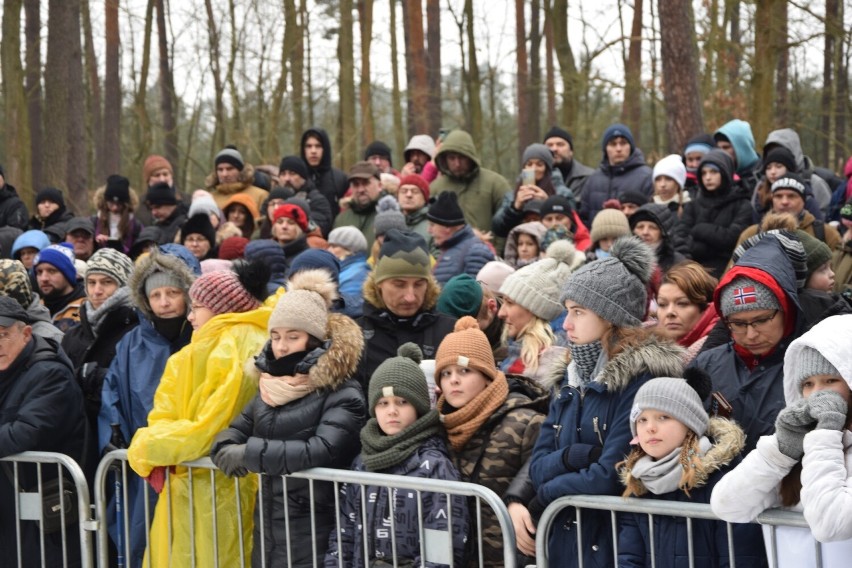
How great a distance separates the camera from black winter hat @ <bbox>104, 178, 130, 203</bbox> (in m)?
→ 11.1

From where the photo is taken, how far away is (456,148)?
34.3 ft

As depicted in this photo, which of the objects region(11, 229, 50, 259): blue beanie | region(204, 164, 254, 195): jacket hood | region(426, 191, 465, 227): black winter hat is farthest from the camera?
region(204, 164, 254, 195): jacket hood

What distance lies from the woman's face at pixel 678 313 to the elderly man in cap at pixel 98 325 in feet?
10.9

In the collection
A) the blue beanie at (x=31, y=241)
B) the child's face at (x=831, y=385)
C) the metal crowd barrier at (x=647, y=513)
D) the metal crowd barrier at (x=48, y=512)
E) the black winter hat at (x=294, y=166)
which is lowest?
the metal crowd barrier at (x=48, y=512)

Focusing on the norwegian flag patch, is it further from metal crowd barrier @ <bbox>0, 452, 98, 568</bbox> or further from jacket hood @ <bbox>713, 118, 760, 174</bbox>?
jacket hood @ <bbox>713, 118, 760, 174</bbox>

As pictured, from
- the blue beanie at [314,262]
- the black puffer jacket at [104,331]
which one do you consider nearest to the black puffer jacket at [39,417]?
the black puffer jacket at [104,331]

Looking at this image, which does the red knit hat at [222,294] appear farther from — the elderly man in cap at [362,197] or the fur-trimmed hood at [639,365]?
the elderly man in cap at [362,197]

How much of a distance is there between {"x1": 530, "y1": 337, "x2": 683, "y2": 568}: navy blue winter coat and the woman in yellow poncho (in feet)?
5.93

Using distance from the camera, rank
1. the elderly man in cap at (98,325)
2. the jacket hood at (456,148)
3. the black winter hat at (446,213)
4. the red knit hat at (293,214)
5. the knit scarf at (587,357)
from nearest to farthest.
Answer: the knit scarf at (587,357)
the elderly man in cap at (98,325)
the black winter hat at (446,213)
the red knit hat at (293,214)
the jacket hood at (456,148)

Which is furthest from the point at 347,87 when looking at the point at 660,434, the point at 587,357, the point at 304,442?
the point at 660,434

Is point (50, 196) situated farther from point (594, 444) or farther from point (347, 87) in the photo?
point (347, 87)

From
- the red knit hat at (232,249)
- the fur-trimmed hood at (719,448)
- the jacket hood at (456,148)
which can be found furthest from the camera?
the jacket hood at (456,148)

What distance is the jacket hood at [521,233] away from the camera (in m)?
8.45

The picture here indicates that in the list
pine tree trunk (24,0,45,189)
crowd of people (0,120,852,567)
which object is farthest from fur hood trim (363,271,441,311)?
pine tree trunk (24,0,45,189)
